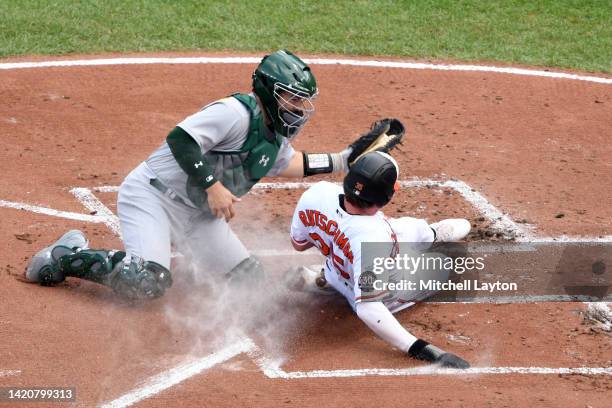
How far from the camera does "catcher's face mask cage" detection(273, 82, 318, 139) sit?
21.5 feet

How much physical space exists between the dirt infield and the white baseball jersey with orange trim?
334 millimetres

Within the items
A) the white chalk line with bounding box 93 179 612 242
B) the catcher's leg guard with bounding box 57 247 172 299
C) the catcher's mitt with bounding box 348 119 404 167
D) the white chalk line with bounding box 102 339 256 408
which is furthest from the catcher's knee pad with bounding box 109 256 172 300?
the white chalk line with bounding box 93 179 612 242

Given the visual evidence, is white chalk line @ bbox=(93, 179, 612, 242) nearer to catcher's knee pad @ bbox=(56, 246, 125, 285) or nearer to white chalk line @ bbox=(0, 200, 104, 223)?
white chalk line @ bbox=(0, 200, 104, 223)

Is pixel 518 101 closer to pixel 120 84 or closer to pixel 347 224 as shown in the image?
pixel 120 84

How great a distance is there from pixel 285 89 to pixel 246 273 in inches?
51.9

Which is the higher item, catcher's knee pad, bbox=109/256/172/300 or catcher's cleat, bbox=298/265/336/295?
catcher's knee pad, bbox=109/256/172/300

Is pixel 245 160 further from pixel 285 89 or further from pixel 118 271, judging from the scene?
pixel 118 271

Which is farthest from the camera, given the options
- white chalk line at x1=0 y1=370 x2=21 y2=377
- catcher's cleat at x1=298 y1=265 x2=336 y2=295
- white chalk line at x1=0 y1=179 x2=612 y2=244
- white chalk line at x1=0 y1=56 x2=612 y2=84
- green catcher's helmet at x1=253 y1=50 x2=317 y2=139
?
white chalk line at x1=0 y1=56 x2=612 y2=84

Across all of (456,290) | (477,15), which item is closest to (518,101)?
(477,15)

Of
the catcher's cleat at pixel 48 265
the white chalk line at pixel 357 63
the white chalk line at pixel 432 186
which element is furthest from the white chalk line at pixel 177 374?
the white chalk line at pixel 357 63

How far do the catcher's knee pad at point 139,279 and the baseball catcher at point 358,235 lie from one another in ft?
3.19

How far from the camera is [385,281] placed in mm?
6227

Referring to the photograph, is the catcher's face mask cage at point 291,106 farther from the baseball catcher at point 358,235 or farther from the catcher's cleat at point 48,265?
the catcher's cleat at point 48,265

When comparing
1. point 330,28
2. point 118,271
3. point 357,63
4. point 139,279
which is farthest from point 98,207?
point 330,28
